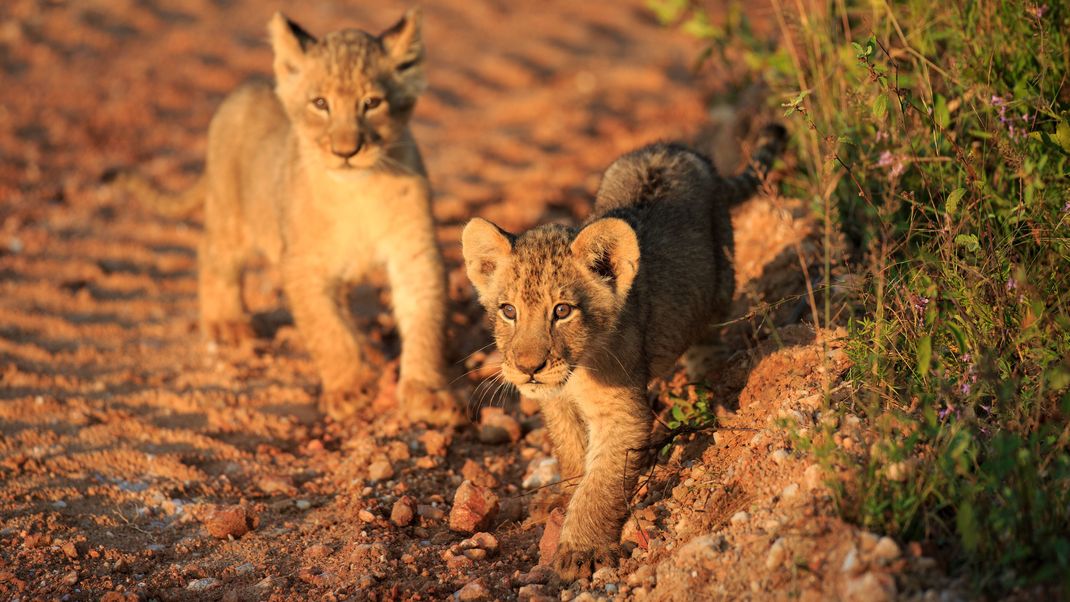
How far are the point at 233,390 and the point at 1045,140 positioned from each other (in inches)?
201

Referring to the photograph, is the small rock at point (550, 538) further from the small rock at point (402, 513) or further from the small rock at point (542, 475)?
the small rock at point (402, 513)

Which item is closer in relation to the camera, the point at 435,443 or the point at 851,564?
the point at 851,564

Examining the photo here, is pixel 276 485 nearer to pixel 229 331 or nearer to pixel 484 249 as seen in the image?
pixel 484 249

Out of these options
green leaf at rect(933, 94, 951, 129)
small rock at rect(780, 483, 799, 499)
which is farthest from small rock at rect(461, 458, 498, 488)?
green leaf at rect(933, 94, 951, 129)

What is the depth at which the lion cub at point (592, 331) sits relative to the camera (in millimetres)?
4559

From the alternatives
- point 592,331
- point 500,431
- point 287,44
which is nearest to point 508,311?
point 592,331

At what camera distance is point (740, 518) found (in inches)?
165

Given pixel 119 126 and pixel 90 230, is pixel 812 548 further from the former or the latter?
pixel 119 126

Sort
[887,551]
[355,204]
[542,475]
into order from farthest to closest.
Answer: [355,204] → [542,475] → [887,551]

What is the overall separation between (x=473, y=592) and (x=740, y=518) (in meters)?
1.17

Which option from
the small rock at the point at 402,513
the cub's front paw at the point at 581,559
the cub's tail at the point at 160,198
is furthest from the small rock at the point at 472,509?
the cub's tail at the point at 160,198

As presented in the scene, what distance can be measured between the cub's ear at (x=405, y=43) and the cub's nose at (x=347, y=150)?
84 cm

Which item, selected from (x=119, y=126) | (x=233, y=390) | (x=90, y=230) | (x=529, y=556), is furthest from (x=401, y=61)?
(x=119, y=126)

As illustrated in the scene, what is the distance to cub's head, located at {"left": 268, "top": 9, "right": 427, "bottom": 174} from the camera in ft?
21.1
